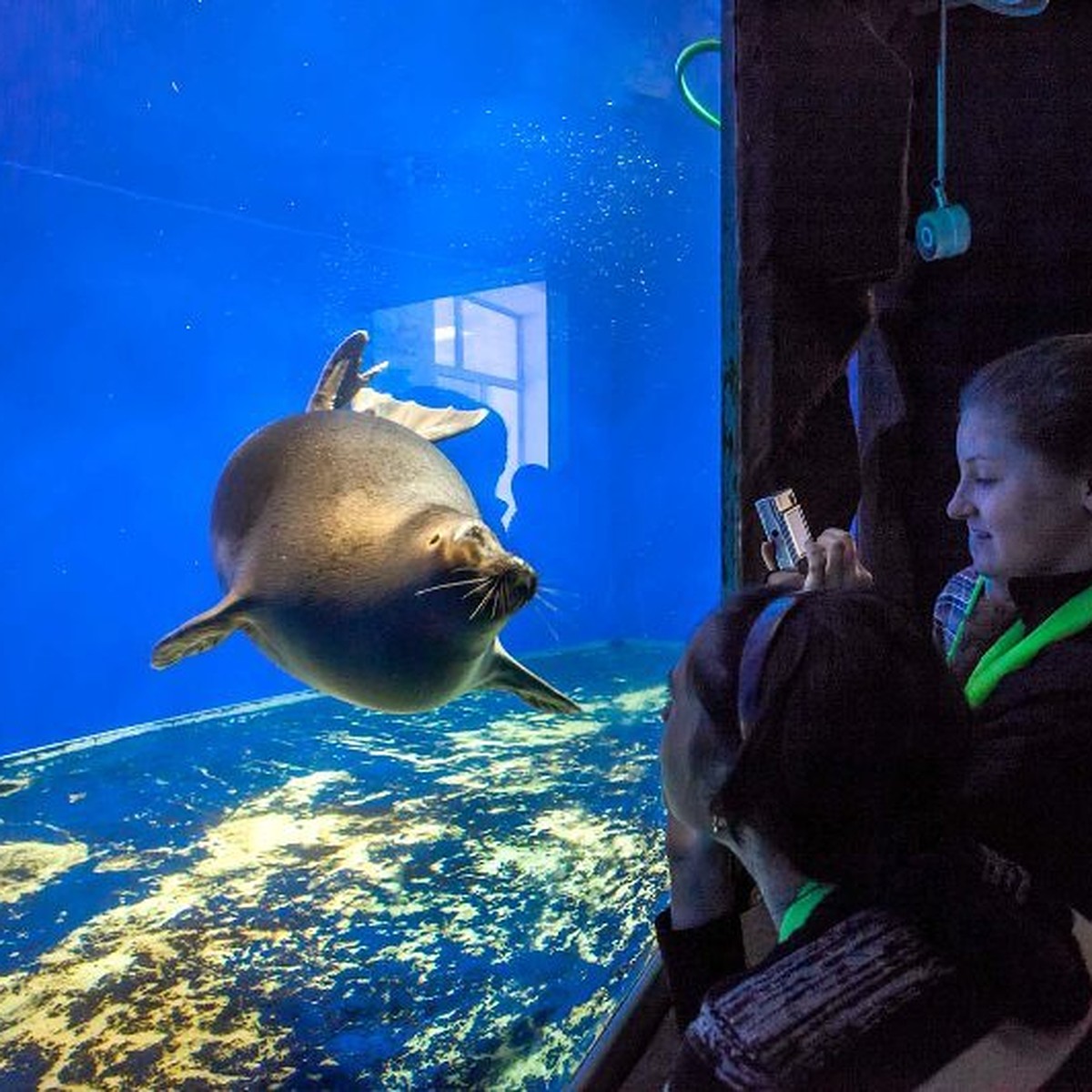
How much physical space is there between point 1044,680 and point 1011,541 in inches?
12.7

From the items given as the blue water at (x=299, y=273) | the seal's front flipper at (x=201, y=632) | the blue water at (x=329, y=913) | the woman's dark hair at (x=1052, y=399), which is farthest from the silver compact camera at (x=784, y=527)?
the blue water at (x=299, y=273)

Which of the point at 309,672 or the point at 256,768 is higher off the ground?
the point at 309,672

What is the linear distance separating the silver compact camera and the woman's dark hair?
1.21ft

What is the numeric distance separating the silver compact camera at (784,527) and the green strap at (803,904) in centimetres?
81

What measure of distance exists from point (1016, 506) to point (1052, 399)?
0.50ft

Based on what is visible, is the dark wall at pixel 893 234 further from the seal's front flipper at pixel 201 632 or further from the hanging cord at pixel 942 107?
the seal's front flipper at pixel 201 632

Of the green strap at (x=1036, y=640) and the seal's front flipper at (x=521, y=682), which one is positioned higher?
the green strap at (x=1036, y=640)

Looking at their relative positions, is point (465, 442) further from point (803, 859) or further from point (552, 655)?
point (803, 859)

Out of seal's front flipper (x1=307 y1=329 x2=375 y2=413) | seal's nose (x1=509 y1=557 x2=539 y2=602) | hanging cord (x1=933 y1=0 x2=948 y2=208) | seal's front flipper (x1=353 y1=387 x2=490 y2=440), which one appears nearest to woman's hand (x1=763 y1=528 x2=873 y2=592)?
seal's nose (x1=509 y1=557 x2=539 y2=602)

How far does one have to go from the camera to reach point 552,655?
7.98 metres

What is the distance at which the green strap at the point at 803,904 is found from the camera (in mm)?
768

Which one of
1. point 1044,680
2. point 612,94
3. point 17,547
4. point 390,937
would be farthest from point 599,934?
point 612,94

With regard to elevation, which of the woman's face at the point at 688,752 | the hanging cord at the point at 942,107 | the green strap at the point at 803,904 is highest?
the hanging cord at the point at 942,107

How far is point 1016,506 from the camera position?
50.0 inches
